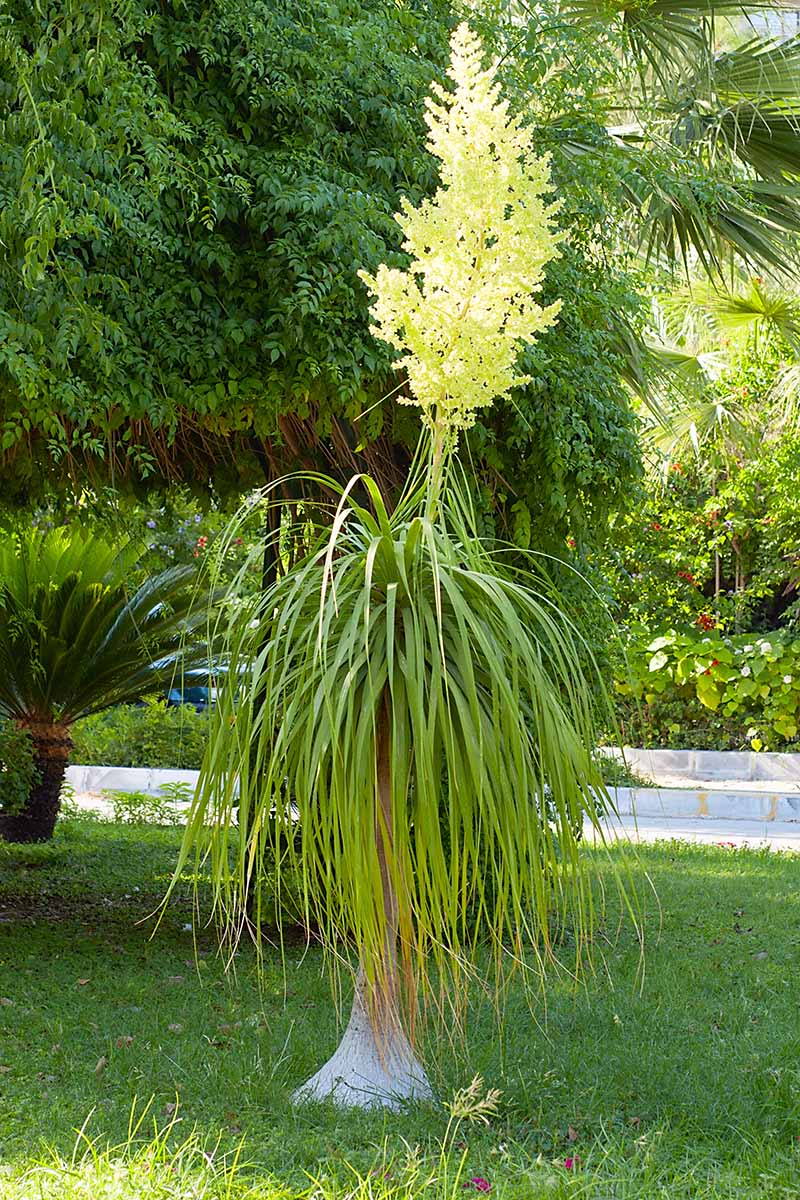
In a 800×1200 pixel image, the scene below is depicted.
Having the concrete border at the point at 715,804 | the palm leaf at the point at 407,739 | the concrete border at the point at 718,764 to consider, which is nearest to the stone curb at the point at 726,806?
the concrete border at the point at 715,804

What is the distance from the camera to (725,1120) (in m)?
3.39

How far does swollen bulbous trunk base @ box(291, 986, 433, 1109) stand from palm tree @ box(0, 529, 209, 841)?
440 cm

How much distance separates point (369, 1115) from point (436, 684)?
1294 millimetres

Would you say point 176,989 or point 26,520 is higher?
point 26,520

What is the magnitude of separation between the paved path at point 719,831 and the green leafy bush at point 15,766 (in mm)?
4505

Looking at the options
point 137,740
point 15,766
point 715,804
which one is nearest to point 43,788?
point 15,766

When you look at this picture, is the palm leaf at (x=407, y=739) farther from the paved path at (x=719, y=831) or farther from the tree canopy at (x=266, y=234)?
the paved path at (x=719, y=831)

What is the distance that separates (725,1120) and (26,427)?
329 cm

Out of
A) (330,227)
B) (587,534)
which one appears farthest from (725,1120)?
(330,227)

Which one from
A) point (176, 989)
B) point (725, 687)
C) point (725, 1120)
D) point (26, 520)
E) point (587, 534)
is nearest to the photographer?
point (725, 1120)

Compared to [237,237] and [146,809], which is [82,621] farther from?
[237,237]

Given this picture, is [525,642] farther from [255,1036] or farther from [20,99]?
[20,99]

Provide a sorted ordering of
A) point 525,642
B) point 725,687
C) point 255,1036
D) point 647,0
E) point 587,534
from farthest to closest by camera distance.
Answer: point 725,687 < point 647,0 < point 587,534 < point 255,1036 < point 525,642

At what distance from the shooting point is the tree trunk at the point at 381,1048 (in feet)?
11.0
